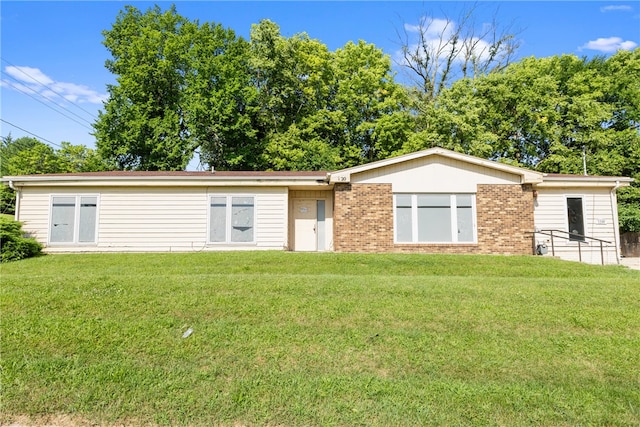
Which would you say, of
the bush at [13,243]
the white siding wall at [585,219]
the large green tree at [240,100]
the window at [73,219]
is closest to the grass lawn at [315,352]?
the bush at [13,243]

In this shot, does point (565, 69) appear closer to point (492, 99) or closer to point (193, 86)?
point (492, 99)

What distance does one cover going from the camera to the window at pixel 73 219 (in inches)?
496

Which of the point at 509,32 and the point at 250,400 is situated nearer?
the point at 250,400

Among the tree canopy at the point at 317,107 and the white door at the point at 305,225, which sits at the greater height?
the tree canopy at the point at 317,107

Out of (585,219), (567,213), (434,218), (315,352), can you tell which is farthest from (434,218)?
(315,352)

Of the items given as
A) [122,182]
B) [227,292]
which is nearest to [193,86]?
[122,182]

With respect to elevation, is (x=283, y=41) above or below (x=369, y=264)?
above

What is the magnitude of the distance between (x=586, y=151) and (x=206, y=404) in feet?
85.5

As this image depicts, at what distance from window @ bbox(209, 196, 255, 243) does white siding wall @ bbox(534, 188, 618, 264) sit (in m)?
9.57

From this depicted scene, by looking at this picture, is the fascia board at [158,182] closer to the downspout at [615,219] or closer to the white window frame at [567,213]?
the white window frame at [567,213]

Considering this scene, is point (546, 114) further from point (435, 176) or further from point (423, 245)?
point (423, 245)

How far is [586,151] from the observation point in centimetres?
2277

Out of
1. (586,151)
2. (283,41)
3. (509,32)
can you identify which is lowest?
(586,151)

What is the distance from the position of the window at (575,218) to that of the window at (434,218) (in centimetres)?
361
